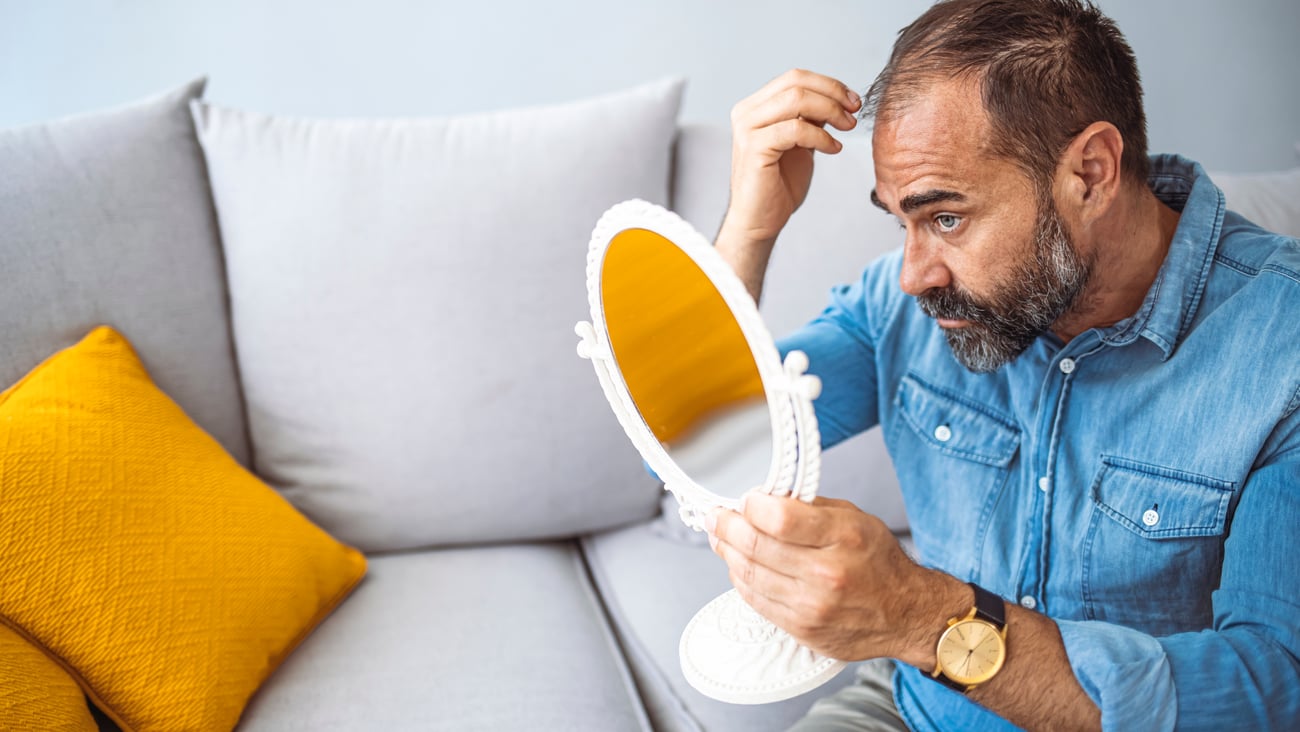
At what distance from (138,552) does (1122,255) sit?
1.18 meters

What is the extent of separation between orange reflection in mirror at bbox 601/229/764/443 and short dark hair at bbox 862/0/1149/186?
338 mm

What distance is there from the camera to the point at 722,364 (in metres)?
0.85

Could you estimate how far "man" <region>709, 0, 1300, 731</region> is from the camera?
81 centimetres

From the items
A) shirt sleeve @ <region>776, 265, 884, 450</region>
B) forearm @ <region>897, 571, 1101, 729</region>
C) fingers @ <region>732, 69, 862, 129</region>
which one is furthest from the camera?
shirt sleeve @ <region>776, 265, 884, 450</region>

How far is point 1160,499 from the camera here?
967mm

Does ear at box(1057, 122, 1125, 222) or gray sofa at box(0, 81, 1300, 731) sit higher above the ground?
ear at box(1057, 122, 1125, 222)

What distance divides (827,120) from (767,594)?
535 mm

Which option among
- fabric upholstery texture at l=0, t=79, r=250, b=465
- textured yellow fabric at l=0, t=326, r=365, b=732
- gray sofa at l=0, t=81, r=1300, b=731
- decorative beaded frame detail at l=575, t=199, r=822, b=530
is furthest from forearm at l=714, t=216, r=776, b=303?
fabric upholstery texture at l=0, t=79, r=250, b=465

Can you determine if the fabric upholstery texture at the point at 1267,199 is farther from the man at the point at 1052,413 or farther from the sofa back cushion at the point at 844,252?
the man at the point at 1052,413

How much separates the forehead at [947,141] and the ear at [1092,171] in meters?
0.07

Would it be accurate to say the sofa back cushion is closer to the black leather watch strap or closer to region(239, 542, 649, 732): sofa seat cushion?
region(239, 542, 649, 732): sofa seat cushion

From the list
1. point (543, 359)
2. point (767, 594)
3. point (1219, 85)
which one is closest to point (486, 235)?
point (543, 359)

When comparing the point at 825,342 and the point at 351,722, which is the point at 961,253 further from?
the point at 351,722

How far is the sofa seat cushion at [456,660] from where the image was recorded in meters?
1.15
